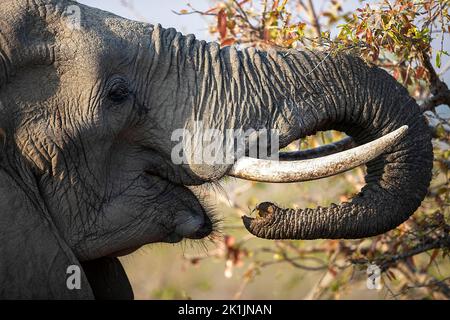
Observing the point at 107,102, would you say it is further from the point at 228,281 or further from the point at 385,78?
the point at 228,281

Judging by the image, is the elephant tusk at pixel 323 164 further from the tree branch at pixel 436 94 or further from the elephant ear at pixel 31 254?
the tree branch at pixel 436 94

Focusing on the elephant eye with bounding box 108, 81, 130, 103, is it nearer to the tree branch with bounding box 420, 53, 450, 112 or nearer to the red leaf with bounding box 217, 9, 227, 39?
the red leaf with bounding box 217, 9, 227, 39

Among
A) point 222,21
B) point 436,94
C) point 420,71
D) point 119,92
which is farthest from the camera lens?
point 222,21

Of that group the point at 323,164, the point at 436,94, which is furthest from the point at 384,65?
the point at 323,164

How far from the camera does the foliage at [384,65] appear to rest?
15.1 feet

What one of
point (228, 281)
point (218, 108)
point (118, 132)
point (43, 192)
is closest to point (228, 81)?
point (218, 108)

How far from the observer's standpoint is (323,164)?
4.11 metres

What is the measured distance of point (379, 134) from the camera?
4488 mm

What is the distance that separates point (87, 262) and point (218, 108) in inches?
41.8

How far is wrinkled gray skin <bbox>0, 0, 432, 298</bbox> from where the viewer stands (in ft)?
13.8

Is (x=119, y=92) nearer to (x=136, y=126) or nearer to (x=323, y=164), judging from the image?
(x=136, y=126)

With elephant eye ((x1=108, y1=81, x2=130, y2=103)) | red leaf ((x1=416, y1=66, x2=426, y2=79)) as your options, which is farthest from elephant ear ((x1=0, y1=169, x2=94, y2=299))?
red leaf ((x1=416, y1=66, x2=426, y2=79))

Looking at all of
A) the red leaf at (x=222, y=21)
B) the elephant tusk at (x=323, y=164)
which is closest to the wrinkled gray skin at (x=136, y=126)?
the elephant tusk at (x=323, y=164)

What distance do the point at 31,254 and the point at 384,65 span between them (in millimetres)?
2549
